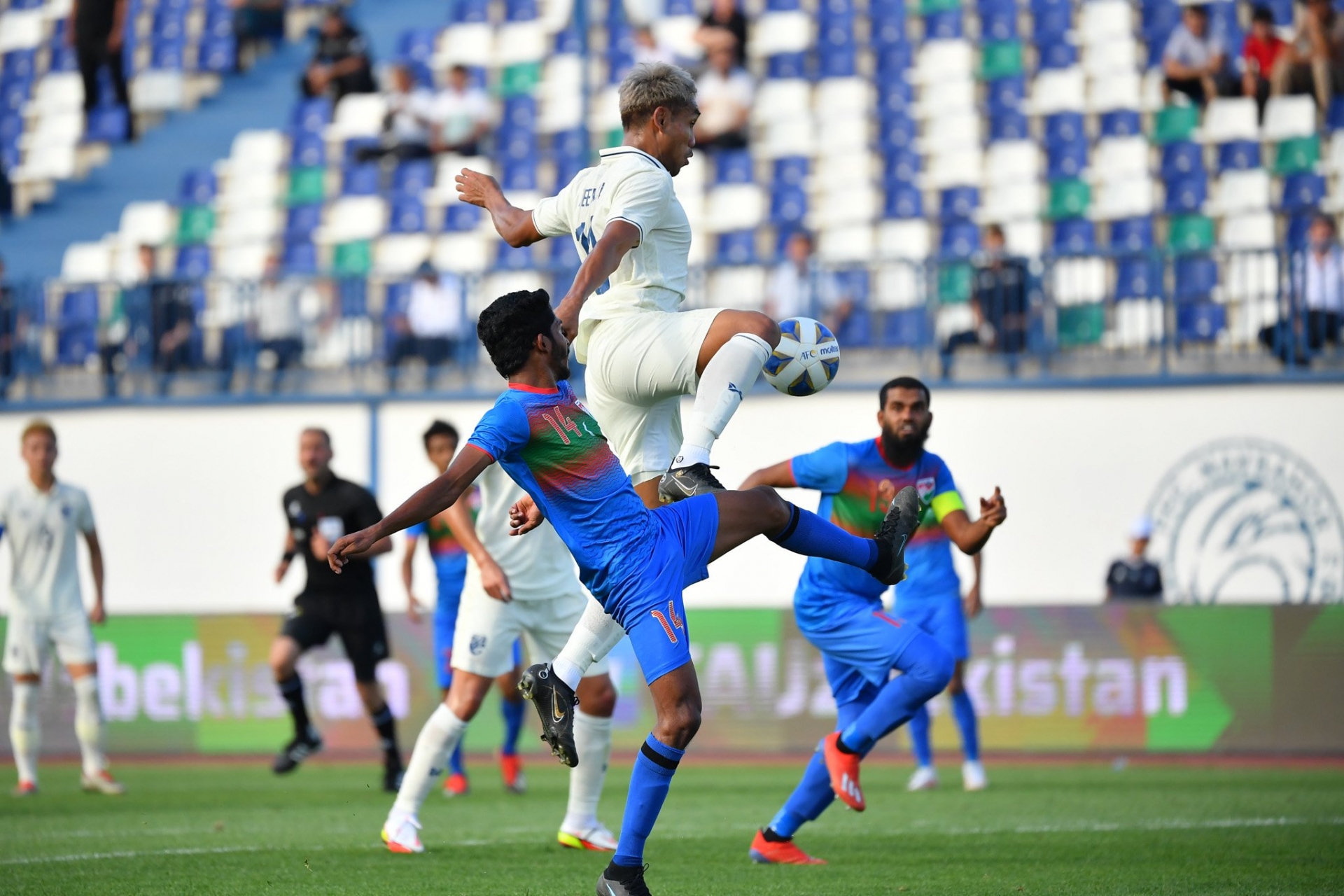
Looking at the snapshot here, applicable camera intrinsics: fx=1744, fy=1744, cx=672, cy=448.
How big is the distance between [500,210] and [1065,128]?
1362cm

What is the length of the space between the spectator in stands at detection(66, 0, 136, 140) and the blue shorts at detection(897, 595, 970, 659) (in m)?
15.6

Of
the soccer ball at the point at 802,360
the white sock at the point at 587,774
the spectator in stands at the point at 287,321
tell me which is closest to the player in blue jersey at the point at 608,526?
the soccer ball at the point at 802,360

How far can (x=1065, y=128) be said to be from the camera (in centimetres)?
1941

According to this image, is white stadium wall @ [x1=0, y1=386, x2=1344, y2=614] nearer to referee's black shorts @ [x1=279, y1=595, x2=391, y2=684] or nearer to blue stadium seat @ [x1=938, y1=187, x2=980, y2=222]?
blue stadium seat @ [x1=938, y1=187, x2=980, y2=222]

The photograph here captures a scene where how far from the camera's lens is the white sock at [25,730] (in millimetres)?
11703

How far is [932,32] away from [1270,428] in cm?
737

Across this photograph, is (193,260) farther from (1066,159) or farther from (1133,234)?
(1133,234)

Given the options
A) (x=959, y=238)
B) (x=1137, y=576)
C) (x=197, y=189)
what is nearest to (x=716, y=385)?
(x=1137, y=576)

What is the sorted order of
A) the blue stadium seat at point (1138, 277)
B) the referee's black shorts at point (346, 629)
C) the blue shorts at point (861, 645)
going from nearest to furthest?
the blue shorts at point (861, 645) < the referee's black shorts at point (346, 629) < the blue stadium seat at point (1138, 277)

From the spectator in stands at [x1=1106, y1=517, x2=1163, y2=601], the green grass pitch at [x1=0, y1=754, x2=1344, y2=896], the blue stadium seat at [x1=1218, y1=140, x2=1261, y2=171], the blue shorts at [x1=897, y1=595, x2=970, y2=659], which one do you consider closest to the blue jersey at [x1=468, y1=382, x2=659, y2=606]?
the green grass pitch at [x1=0, y1=754, x2=1344, y2=896]

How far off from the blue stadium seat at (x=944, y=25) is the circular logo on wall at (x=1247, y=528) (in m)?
7.05

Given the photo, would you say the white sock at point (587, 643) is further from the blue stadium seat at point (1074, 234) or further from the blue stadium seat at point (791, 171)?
the blue stadium seat at point (791, 171)

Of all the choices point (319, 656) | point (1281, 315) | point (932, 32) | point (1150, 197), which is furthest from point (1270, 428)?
point (319, 656)

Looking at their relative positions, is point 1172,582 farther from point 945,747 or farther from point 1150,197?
point 1150,197
